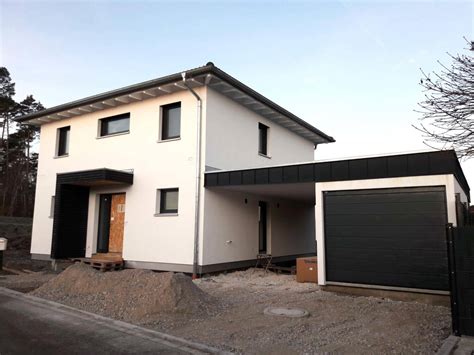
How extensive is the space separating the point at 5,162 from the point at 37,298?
31.0m

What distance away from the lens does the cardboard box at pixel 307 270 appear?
1030 cm

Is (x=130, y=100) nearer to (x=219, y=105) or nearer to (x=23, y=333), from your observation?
(x=219, y=105)

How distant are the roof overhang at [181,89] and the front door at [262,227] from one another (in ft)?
11.9

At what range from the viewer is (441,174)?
7.72 meters

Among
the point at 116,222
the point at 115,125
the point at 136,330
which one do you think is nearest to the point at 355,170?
the point at 136,330

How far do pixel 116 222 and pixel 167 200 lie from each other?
253 centimetres

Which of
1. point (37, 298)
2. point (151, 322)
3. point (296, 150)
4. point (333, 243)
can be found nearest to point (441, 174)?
point (333, 243)

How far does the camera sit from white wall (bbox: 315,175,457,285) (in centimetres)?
758

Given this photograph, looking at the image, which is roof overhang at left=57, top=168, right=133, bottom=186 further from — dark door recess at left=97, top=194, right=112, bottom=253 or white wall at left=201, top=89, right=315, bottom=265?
white wall at left=201, top=89, right=315, bottom=265

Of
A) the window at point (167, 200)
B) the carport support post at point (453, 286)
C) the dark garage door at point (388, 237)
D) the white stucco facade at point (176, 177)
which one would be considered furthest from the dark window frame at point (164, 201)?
the carport support post at point (453, 286)

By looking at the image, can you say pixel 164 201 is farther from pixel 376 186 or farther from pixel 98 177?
pixel 376 186

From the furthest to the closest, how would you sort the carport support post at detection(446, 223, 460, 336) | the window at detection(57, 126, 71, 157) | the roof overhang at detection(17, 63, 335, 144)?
the window at detection(57, 126, 71, 157), the roof overhang at detection(17, 63, 335, 144), the carport support post at detection(446, 223, 460, 336)

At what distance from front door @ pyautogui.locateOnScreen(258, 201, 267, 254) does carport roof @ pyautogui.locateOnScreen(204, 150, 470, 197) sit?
375 cm

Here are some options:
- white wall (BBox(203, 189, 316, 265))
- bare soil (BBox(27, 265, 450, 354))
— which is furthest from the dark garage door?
white wall (BBox(203, 189, 316, 265))
